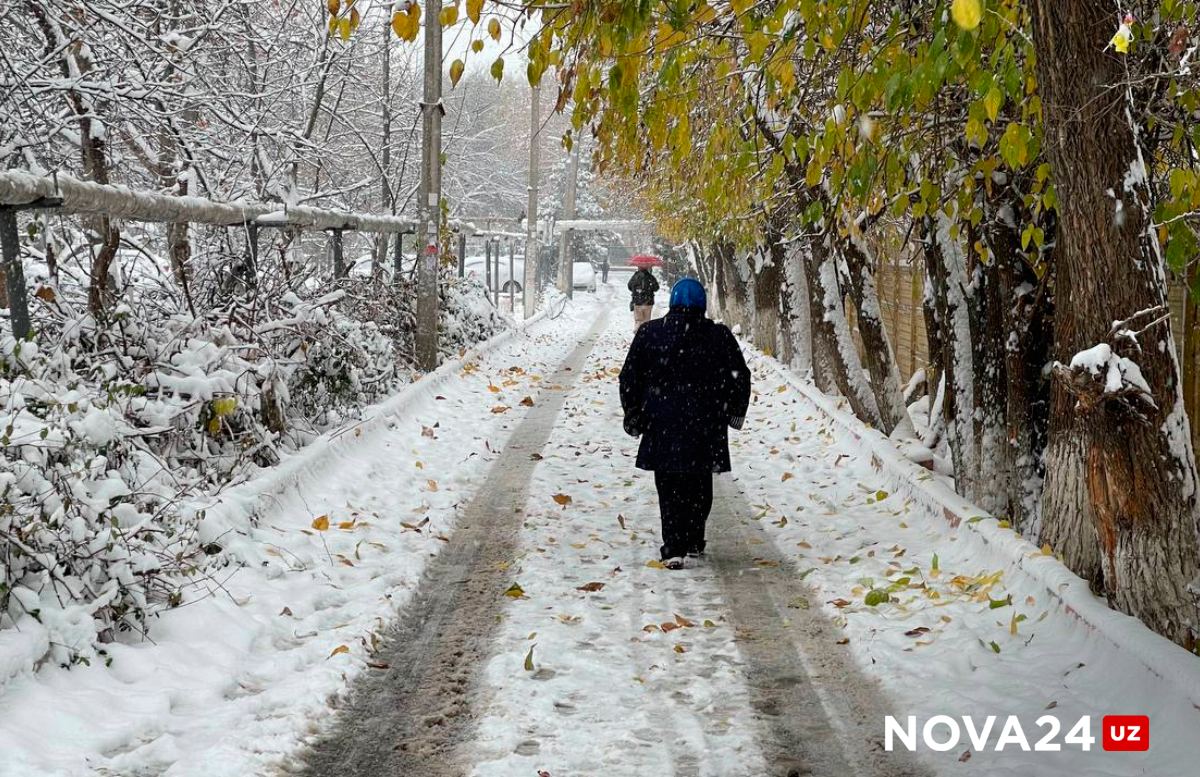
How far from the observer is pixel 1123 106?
512cm

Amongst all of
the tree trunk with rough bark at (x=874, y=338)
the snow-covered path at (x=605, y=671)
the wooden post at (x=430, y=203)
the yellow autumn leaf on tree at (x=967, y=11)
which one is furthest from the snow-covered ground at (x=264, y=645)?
the wooden post at (x=430, y=203)

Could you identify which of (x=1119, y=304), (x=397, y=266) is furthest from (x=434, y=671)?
(x=397, y=266)

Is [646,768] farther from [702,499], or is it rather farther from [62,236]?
[62,236]

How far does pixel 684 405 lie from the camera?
7641 millimetres

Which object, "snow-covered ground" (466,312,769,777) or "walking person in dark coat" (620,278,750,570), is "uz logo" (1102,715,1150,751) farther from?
"walking person in dark coat" (620,278,750,570)

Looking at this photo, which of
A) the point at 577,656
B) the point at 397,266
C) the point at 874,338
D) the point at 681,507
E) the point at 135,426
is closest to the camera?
the point at 577,656

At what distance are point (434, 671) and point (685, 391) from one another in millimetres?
2936

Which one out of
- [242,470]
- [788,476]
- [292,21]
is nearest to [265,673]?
[242,470]

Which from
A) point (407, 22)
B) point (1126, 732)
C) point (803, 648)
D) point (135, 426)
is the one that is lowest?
point (803, 648)

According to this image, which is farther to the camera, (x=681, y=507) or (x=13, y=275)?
(x=681, y=507)

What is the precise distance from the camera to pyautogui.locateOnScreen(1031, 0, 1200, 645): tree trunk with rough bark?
5008mm

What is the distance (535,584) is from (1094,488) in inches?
128

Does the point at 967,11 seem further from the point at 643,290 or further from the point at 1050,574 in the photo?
the point at 643,290

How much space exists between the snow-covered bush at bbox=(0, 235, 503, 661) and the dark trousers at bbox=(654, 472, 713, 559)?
2.83m
